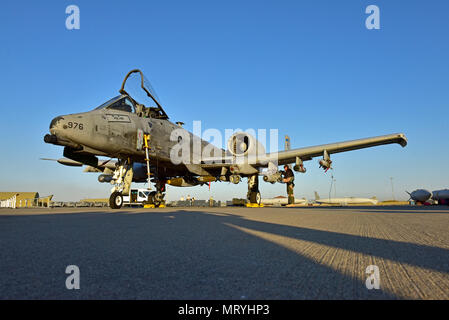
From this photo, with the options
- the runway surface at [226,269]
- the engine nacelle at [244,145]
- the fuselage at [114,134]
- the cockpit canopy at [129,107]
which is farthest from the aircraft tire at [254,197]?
the runway surface at [226,269]

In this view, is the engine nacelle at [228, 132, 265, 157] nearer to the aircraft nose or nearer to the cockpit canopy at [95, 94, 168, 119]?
the cockpit canopy at [95, 94, 168, 119]

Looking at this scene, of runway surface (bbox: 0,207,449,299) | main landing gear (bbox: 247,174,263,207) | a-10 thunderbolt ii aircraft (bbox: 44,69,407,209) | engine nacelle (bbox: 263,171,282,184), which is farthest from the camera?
main landing gear (bbox: 247,174,263,207)

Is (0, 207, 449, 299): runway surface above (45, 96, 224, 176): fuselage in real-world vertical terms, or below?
below

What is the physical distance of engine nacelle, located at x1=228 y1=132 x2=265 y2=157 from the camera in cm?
1792

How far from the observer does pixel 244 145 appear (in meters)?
19.1

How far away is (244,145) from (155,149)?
24.3ft

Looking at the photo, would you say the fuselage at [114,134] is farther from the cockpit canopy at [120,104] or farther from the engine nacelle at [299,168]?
the engine nacelle at [299,168]

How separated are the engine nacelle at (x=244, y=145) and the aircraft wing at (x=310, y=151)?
87cm

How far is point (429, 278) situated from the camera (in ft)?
5.32

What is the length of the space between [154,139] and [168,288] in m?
12.6

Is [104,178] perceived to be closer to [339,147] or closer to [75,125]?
[75,125]

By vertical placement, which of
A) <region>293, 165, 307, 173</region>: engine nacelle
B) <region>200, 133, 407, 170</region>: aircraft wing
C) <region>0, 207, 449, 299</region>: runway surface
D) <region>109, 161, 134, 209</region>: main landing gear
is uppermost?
<region>200, 133, 407, 170</region>: aircraft wing

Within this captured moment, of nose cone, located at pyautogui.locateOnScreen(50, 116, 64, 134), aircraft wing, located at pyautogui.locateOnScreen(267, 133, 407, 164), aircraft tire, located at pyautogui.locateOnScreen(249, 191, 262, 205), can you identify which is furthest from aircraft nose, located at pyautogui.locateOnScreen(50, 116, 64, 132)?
aircraft tire, located at pyautogui.locateOnScreen(249, 191, 262, 205)
